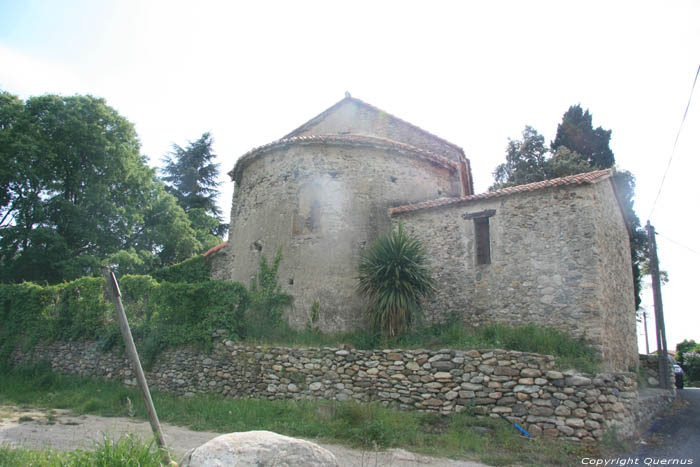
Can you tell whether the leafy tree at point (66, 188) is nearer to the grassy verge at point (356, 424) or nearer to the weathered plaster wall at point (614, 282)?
the grassy verge at point (356, 424)

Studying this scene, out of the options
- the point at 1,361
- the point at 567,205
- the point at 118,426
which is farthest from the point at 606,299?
the point at 1,361

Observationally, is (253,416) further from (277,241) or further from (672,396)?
(672,396)

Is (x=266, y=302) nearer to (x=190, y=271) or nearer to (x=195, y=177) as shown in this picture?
(x=190, y=271)

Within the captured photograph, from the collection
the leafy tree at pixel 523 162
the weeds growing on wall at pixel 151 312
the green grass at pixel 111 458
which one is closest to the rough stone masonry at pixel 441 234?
the weeds growing on wall at pixel 151 312

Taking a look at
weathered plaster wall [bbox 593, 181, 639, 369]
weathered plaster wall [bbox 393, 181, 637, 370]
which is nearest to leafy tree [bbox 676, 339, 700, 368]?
weathered plaster wall [bbox 593, 181, 639, 369]

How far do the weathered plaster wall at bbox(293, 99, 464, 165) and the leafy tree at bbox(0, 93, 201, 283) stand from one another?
40.0ft

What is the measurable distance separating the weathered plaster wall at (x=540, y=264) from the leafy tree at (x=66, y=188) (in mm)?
18596

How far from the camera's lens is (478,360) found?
998 centimetres

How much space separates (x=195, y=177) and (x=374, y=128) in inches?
838

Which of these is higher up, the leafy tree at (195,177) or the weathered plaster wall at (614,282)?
the leafy tree at (195,177)

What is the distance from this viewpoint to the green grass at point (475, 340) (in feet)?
35.8

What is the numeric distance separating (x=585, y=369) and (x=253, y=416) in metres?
7.40

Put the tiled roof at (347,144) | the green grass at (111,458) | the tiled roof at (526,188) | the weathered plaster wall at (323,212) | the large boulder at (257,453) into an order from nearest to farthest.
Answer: the large boulder at (257,453) < the green grass at (111,458) < the tiled roof at (526,188) < the weathered plaster wall at (323,212) < the tiled roof at (347,144)

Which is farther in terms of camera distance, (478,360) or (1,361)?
(1,361)
